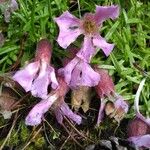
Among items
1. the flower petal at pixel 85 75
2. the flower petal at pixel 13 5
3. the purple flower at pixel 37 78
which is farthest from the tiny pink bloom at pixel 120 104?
the flower petal at pixel 13 5

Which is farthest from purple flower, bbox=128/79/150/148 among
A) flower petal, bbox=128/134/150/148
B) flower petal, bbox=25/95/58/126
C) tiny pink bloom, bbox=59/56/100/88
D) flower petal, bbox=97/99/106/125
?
flower petal, bbox=25/95/58/126

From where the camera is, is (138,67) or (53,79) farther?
(138,67)

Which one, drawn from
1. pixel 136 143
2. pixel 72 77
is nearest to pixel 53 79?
pixel 72 77

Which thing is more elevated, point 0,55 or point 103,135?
point 0,55

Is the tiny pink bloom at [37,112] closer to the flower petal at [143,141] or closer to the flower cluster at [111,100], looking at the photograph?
the flower cluster at [111,100]

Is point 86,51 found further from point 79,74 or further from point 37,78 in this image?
point 37,78

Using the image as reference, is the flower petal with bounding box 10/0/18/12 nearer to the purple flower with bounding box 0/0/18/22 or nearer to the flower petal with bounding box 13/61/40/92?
the purple flower with bounding box 0/0/18/22

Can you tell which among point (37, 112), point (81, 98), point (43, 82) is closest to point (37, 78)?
point (43, 82)

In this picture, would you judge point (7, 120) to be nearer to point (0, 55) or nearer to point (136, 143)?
point (0, 55)
